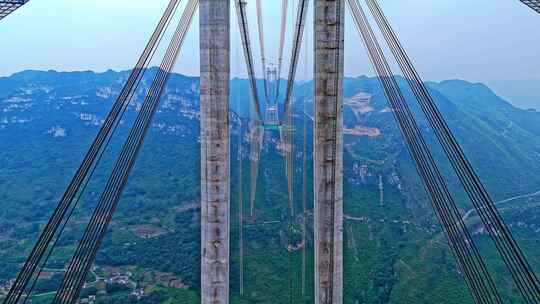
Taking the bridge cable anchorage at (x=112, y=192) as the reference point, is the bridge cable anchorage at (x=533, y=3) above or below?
above

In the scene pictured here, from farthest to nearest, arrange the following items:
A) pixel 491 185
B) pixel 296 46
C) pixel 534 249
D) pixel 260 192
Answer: pixel 491 185 < pixel 260 192 < pixel 534 249 < pixel 296 46

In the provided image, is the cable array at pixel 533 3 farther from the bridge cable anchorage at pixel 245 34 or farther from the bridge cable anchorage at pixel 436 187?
the bridge cable anchorage at pixel 245 34

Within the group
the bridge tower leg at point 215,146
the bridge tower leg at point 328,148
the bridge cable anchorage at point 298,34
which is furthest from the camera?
the bridge cable anchorage at point 298,34

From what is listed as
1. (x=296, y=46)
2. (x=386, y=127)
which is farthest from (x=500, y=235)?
(x=386, y=127)

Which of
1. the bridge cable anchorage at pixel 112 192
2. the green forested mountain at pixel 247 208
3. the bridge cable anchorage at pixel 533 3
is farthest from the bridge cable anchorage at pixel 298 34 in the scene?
the bridge cable anchorage at pixel 533 3

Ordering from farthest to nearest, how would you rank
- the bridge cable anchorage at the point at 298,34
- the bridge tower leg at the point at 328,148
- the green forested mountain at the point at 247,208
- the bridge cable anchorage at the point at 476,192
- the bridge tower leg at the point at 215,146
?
1. the green forested mountain at the point at 247,208
2. the bridge cable anchorage at the point at 298,34
3. the bridge tower leg at the point at 215,146
4. the bridge tower leg at the point at 328,148
5. the bridge cable anchorage at the point at 476,192

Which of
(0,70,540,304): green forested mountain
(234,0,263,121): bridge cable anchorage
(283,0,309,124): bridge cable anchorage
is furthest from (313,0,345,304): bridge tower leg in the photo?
(234,0,263,121): bridge cable anchorage

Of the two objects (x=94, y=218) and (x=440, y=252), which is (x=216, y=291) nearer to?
(x=94, y=218)

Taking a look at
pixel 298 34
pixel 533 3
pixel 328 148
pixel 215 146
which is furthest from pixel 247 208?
pixel 533 3
